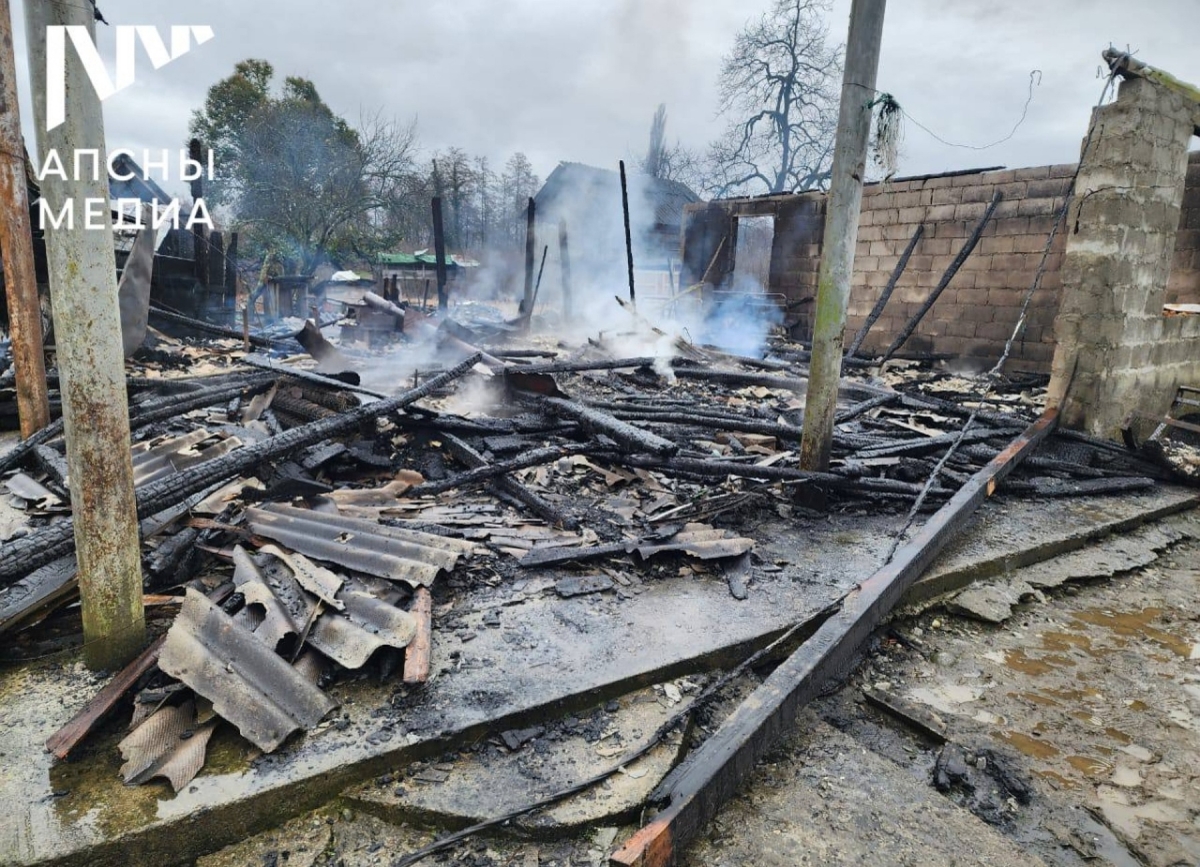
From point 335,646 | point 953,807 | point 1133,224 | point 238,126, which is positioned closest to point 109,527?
point 335,646

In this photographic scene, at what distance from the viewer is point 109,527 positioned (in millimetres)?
2354

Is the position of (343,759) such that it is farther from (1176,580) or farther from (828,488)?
(1176,580)

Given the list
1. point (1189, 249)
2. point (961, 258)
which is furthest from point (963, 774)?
point (1189, 249)

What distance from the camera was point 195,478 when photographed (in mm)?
3457

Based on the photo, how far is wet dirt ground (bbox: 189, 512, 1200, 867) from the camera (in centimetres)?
207

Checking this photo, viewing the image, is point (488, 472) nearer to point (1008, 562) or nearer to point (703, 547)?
point (703, 547)

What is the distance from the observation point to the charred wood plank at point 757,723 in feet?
6.09

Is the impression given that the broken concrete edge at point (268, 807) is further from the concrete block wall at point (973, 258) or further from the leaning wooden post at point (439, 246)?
the leaning wooden post at point (439, 246)

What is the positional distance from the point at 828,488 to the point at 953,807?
2.65m

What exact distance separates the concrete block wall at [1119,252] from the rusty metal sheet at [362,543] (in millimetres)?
6490

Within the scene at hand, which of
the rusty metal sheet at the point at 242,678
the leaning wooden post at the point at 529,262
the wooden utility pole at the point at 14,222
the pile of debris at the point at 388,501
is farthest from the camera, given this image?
the leaning wooden post at the point at 529,262

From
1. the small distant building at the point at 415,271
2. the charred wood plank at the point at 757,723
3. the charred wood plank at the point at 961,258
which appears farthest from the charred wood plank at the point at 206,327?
the small distant building at the point at 415,271

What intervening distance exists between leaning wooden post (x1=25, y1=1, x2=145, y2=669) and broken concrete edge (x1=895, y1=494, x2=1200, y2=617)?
3683 mm

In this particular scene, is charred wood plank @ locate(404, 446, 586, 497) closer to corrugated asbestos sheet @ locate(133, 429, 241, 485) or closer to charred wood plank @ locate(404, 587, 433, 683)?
corrugated asbestos sheet @ locate(133, 429, 241, 485)
